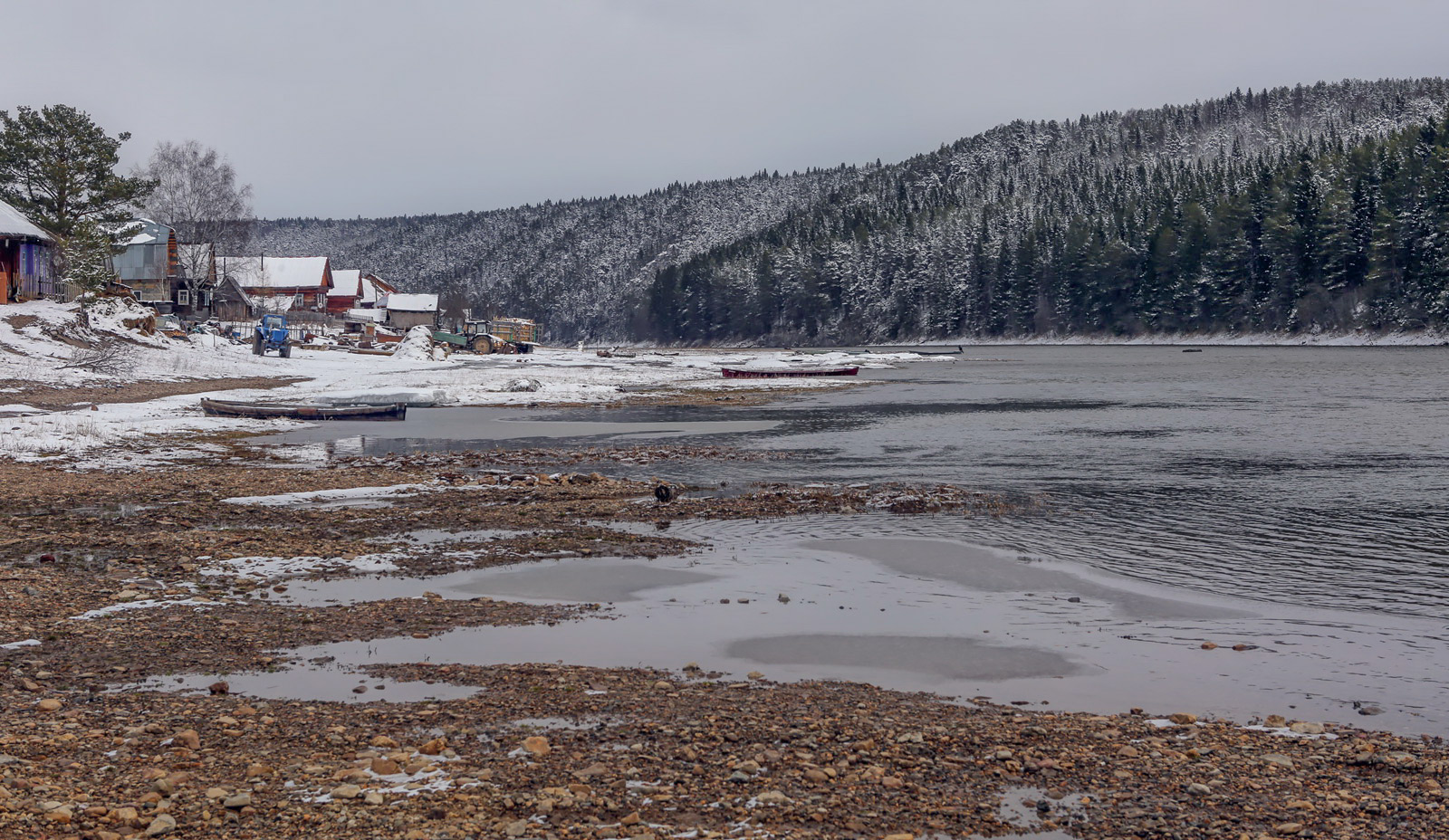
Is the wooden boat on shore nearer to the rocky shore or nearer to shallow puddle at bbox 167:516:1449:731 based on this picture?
the rocky shore

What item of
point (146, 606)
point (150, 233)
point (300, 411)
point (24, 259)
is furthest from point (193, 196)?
point (146, 606)

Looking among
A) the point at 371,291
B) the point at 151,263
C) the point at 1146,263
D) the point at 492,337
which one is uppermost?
the point at 1146,263

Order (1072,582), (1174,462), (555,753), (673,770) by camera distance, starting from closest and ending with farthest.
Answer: (673,770), (555,753), (1072,582), (1174,462)

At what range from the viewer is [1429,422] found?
1292 inches

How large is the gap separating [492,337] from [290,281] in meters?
33.8

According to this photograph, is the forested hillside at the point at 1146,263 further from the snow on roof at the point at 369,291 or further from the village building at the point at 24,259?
the village building at the point at 24,259

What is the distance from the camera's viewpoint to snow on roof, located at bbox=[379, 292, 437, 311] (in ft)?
420

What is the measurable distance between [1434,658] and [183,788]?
10.1 meters

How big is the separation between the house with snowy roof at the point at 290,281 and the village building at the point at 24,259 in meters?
49.5

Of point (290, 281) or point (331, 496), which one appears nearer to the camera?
point (331, 496)

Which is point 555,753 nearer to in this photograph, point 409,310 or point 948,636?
point 948,636

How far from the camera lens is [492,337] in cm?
9038

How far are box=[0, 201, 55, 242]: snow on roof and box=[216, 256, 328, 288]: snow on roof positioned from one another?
51.5 meters

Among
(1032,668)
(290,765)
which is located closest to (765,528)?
(1032,668)
